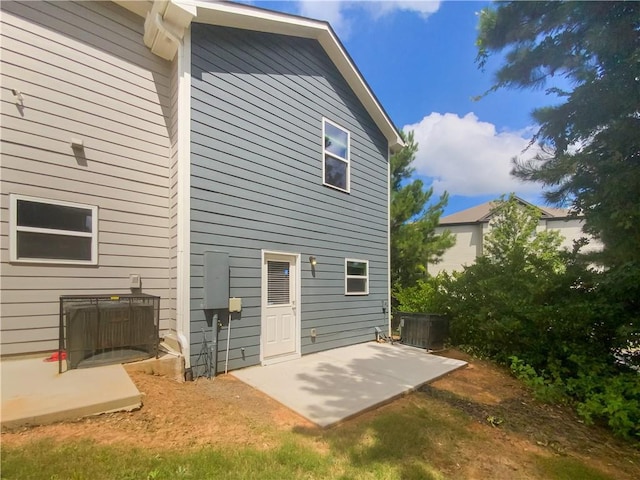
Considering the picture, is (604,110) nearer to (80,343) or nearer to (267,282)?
(267,282)

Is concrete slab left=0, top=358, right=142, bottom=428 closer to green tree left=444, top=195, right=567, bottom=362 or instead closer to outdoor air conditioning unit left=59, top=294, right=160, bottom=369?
outdoor air conditioning unit left=59, top=294, right=160, bottom=369

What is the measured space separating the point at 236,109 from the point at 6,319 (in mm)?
4408

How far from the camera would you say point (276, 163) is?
6230 millimetres

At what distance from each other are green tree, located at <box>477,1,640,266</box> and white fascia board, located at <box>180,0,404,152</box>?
3.27 m

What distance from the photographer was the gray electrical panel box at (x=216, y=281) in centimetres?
488

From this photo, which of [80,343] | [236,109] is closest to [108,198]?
[80,343]

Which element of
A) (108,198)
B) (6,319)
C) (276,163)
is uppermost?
(276,163)

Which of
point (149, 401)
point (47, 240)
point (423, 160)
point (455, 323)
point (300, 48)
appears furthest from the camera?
point (423, 160)

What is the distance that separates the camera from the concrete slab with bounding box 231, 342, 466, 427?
13.4 feet

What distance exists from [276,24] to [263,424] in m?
6.68

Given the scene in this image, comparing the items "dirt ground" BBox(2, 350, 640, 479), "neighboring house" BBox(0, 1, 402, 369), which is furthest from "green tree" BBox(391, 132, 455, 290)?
"dirt ground" BBox(2, 350, 640, 479)

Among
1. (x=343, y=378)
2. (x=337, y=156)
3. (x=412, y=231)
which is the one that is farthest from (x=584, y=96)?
(x=412, y=231)

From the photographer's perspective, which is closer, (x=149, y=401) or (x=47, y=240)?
(x=149, y=401)

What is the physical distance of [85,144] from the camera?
182 inches
